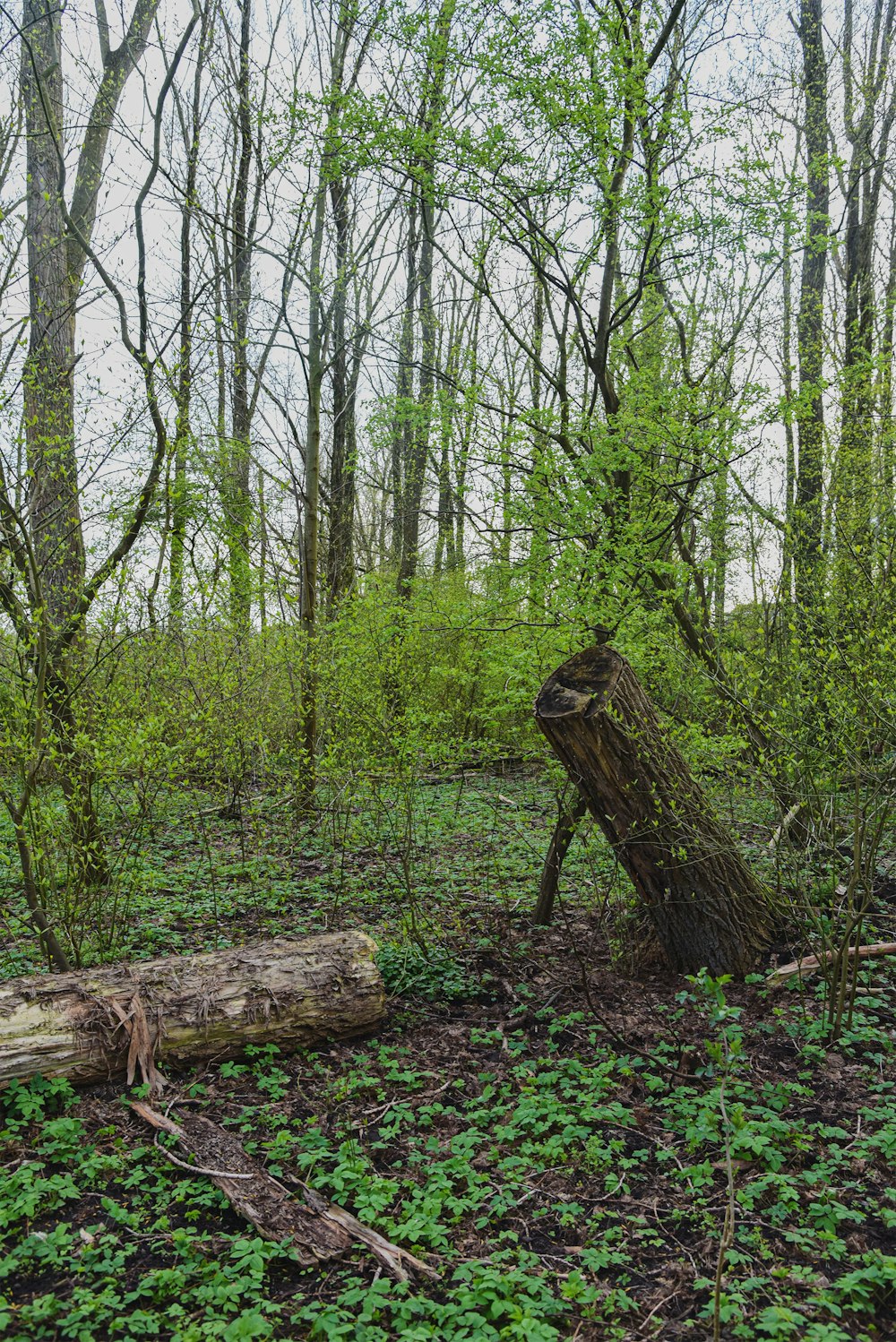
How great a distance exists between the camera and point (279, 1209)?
101 inches

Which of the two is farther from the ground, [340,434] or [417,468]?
[417,468]

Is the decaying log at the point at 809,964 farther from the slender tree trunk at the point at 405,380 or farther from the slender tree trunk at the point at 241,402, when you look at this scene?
the slender tree trunk at the point at 405,380

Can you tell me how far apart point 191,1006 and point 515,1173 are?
1.52 m

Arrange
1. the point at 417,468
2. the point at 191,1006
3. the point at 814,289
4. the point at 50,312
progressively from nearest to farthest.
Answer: the point at 191,1006 < the point at 50,312 < the point at 814,289 < the point at 417,468

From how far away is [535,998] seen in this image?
163 inches

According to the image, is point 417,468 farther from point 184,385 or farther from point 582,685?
point 582,685

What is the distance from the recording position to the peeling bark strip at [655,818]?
4055 millimetres

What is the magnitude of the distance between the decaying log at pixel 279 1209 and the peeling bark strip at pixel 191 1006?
17.7 inches

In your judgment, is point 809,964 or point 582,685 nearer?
point 809,964

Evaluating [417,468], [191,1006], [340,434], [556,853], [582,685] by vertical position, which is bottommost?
[191,1006]

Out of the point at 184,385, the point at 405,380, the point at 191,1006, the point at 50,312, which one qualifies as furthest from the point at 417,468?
the point at 191,1006

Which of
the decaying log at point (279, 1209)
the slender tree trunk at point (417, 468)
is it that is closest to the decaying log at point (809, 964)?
the decaying log at point (279, 1209)

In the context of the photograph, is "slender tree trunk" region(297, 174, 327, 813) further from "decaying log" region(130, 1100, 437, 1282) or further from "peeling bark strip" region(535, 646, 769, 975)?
"decaying log" region(130, 1100, 437, 1282)

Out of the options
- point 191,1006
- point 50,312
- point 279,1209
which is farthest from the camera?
point 50,312
